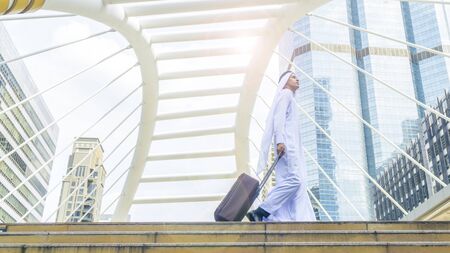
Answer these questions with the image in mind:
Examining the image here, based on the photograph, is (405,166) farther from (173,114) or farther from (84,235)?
(84,235)

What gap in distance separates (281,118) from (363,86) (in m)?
65.9

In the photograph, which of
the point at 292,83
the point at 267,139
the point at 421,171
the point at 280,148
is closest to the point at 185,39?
the point at 292,83

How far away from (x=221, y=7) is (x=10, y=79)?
111 feet

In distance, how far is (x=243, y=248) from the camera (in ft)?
10.4

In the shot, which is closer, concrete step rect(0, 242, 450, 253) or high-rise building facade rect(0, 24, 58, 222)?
concrete step rect(0, 242, 450, 253)

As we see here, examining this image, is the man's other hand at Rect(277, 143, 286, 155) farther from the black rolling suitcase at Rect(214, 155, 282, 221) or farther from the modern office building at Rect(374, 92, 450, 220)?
the modern office building at Rect(374, 92, 450, 220)

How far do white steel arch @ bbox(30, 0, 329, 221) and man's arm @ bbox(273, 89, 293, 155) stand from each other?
3437mm

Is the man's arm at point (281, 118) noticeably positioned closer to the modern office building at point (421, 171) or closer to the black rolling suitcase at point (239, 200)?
the black rolling suitcase at point (239, 200)

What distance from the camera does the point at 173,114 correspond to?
12828 mm

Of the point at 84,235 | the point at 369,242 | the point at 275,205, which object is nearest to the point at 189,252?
the point at 84,235

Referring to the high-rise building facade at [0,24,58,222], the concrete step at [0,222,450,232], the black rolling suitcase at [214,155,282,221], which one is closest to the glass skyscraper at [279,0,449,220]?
the high-rise building facade at [0,24,58,222]

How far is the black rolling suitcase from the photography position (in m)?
4.52

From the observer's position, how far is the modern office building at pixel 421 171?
41219mm

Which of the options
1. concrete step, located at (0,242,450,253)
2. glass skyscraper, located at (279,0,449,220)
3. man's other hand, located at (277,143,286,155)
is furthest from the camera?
glass skyscraper, located at (279,0,449,220)
